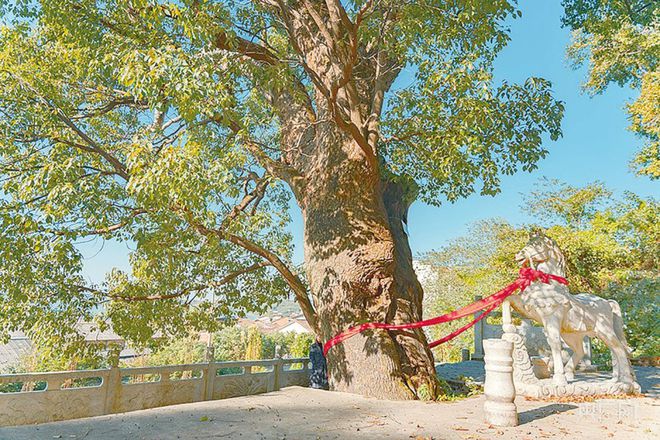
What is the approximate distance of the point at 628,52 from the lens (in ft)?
38.2

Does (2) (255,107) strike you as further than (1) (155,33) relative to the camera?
Yes

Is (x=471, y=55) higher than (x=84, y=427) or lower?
higher

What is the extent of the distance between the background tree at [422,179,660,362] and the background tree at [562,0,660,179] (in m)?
1.83

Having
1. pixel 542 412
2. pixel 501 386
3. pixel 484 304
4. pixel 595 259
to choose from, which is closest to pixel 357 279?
pixel 484 304

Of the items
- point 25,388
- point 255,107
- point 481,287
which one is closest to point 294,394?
point 25,388

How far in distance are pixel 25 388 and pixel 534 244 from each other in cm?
709

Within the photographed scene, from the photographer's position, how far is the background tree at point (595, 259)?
11.0 m

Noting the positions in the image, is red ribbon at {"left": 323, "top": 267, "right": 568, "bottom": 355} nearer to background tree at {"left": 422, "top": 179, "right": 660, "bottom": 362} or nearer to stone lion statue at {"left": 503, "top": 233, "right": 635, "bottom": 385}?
stone lion statue at {"left": 503, "top": 233, "right": 635, "bottom": 385}

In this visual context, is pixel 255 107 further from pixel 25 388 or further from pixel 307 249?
pixel 25 388

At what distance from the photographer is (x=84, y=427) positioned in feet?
12.7

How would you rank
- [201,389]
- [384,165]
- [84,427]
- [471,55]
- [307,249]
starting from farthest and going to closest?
[384,165]
[201,389]
[307,249]
[471,55]
[84,427]

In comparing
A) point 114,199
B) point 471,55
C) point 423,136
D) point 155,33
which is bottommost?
point 114,199

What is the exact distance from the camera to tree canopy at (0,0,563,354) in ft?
15.6

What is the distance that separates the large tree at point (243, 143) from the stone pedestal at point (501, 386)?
1.49 m
